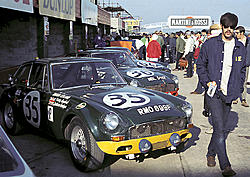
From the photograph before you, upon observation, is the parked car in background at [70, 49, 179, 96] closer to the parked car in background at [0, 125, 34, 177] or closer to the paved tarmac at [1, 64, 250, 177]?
the paved tarmac at [1, 64, 250, 177]

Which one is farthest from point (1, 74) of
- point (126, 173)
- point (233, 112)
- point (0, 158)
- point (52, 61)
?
point (0, 158)

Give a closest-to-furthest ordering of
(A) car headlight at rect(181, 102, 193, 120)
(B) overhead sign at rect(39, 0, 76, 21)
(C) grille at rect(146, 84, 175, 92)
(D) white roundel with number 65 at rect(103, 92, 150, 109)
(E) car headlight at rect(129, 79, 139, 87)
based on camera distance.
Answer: (D) white roundel with number 65 at rect(103, 92, 150, 109) → (A) car headlight at rect(181, 102, 193, 120) → (E) car headlight at rect(129, 79, 139, 87) → (C) grille at rect(146, 84, 175, 92) → (B) overhead sign at rect(39, 0, 76, 21)

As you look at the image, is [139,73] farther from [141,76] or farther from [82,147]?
[82,147]

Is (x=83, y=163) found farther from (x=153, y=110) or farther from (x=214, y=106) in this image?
(x=214, y=106)

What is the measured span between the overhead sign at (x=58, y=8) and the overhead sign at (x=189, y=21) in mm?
44931

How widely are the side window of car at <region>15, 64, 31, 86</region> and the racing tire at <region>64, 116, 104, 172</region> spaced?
1.68 m

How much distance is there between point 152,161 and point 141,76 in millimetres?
3455

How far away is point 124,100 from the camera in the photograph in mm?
4168

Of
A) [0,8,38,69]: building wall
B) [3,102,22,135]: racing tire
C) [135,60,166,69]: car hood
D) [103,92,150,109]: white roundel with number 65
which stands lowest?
[3,102,22,135]: racing tire

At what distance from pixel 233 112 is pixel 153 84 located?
187 centimetres

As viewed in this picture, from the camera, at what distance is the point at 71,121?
13.3 ft

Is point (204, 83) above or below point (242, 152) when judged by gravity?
above

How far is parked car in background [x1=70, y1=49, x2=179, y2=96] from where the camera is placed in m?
7.35

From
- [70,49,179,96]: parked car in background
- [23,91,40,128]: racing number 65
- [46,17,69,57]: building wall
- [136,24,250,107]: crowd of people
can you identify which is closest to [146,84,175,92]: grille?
[70,49,179,96]: parked car in background
